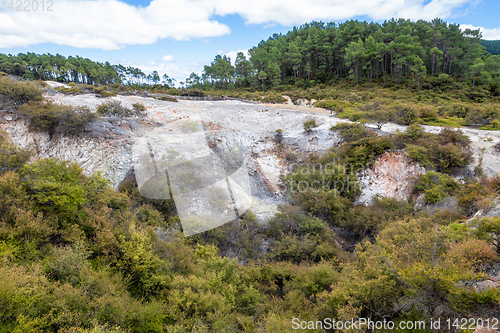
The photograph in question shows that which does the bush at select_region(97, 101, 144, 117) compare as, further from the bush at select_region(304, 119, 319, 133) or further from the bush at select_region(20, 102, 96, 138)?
the bush at select_region(304, 119, 319, 133)

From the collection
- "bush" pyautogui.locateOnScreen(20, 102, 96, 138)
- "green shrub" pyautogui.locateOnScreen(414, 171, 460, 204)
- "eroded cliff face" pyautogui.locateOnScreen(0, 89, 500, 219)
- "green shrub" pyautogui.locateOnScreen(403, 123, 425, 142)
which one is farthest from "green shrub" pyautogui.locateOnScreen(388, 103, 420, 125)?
"bush" pyautogui.locateOnScreen(20, 102, 96, 138)

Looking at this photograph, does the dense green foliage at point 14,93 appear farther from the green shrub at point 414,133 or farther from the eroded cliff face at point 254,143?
the green shrub at point 414,133

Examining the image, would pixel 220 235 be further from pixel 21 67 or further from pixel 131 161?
pixel 21 67

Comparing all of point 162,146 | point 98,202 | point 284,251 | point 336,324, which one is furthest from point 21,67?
point 336,324

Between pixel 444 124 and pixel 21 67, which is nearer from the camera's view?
pixel 444 124

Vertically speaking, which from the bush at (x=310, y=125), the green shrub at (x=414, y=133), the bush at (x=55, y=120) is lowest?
the green shrub at (x=414, y=133)

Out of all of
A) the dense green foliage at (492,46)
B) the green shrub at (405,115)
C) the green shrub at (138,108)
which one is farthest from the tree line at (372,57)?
the dense green foliage at (492,46)

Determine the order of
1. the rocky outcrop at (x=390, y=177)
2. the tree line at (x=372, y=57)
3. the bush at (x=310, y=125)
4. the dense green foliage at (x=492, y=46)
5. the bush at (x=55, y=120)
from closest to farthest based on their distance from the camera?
the bush at (x=55, y=120) < the rocky outcrop at (x=390, y=177) < the bush at (x=310, y=125) < the tree line at (x=372, y=57) < the dense green foliage at (x=492, y=46)
